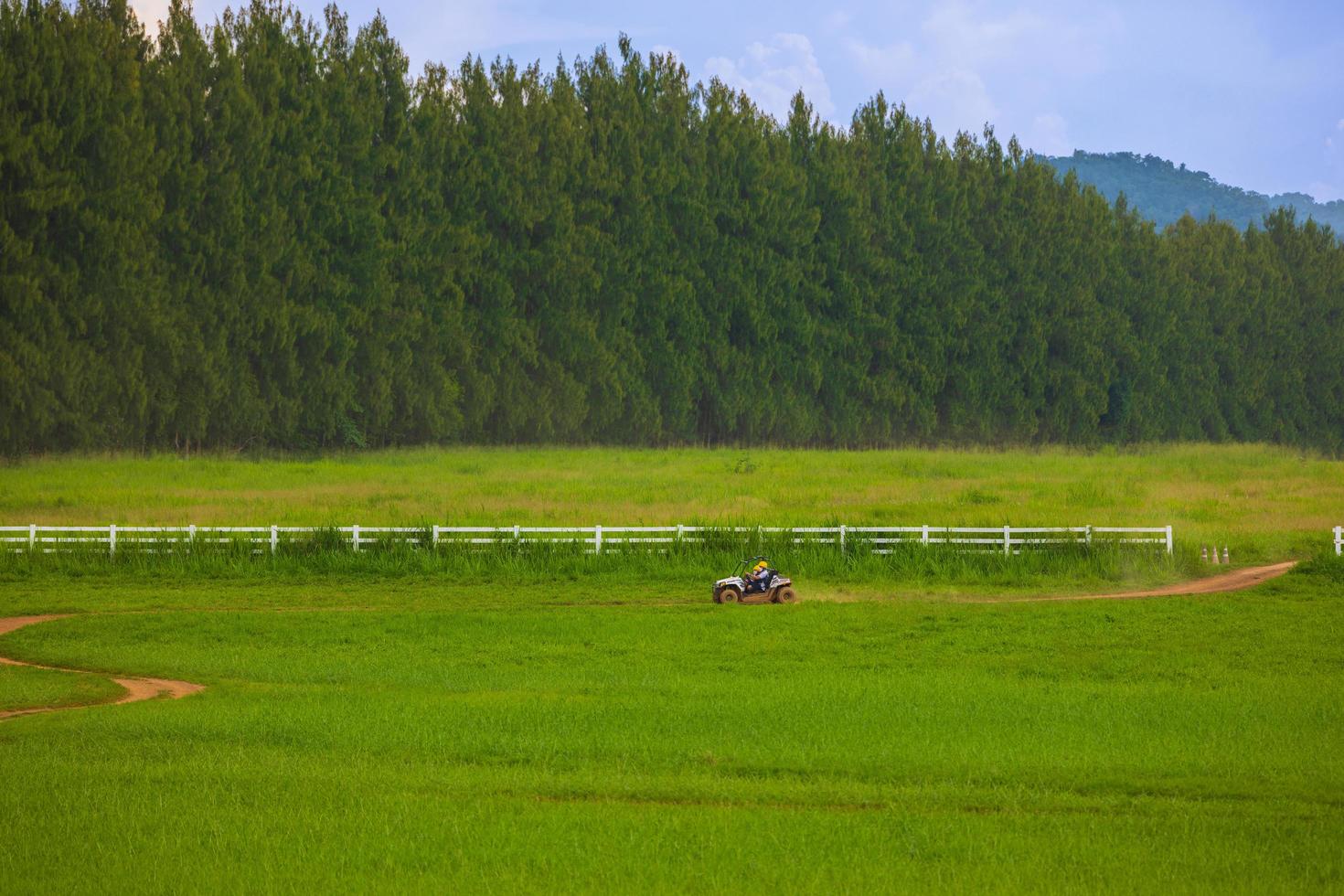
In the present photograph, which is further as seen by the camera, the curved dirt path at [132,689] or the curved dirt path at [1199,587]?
the curved dirt path at [1199,587]

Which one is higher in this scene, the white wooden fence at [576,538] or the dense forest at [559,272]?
the dense forest at [559,272]

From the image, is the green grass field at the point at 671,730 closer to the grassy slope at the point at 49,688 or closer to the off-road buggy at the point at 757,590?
the grassy slope at the point at 49,688

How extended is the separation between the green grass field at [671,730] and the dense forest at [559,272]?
28208mm

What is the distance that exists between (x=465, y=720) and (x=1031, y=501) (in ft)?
99.1

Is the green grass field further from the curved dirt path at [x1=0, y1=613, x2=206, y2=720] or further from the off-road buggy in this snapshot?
the off-road buggy

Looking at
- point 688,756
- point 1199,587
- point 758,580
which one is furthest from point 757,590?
point 688,756

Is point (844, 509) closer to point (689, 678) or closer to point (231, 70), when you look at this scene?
point (689, 678)

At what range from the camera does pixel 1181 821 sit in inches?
471

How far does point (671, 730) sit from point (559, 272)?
56505 millimetres

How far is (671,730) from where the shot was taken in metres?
15.6

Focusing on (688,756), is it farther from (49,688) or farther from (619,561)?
(619,561)

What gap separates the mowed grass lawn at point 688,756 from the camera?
426 inches

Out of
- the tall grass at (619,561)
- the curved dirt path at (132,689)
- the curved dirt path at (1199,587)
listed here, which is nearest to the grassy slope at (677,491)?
the curved dirt path at (1199,587)

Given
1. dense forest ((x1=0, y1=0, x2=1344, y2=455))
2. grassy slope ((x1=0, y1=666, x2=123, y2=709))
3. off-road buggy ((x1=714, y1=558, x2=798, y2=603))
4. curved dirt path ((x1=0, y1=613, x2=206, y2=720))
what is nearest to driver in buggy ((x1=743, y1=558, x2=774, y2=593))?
off-road buggy ((x1=714, y1=558, x2=798, y2=603))
